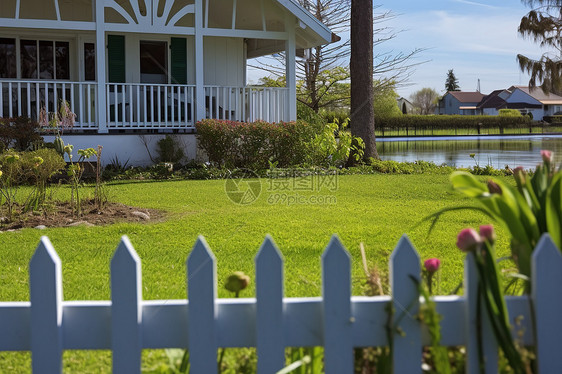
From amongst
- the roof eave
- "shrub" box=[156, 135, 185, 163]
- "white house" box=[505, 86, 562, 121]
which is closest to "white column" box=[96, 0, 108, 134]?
"shrub" box=[156, 135, 185, 163]

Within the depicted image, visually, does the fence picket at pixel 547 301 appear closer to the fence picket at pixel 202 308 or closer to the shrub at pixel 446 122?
the fence picket at pixel 202 308

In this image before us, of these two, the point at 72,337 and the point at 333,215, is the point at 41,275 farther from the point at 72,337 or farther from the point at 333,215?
the point at 333,215

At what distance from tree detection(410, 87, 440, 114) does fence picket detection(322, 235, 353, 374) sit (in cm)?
9832

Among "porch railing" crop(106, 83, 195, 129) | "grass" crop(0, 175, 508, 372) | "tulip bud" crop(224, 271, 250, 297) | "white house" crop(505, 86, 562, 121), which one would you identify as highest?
"white house" crop(505, 86, 562, 121)

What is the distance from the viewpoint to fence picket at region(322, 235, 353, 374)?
90.9 inches

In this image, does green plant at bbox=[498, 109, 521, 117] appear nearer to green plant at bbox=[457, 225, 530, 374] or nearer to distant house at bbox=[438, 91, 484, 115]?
distant house at bbox=[438, 91, 484, 115]

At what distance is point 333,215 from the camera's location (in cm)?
869

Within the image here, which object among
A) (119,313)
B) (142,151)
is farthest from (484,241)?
(142,151)

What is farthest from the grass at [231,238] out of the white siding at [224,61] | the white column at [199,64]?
the white siding at [224,61]

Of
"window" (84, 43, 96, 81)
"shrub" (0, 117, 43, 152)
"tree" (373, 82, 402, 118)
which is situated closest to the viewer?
"shrub" (0, 117, 43, 152)

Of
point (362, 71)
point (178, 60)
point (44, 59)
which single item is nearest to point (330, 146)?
point (362, 71)

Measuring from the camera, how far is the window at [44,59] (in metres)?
17.0

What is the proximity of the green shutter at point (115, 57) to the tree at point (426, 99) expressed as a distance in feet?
279

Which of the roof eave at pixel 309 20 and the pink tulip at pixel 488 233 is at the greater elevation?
the roof eave at pixel 309 20
